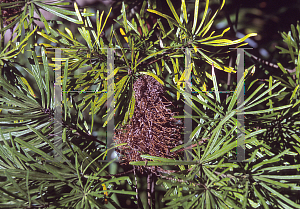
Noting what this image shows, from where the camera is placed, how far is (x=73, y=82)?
0.85 feet

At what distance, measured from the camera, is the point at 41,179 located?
0.70ft

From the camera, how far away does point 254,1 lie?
375 mm

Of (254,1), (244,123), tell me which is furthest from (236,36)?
(244,123)

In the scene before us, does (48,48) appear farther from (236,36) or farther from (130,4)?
(236,36)

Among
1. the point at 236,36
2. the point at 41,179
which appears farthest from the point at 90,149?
the point at 236,36

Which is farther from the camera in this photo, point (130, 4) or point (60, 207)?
point (130, 4)

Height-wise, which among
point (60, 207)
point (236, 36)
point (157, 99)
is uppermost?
point (236, 36)

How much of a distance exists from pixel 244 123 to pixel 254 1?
25 cm

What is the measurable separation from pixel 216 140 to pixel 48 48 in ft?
0.77

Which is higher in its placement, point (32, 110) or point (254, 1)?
point (254, 1)

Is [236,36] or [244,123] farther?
[236,36]

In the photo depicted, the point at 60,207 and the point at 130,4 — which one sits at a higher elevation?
the point at 130,4

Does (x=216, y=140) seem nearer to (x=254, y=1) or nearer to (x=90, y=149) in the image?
(x=90, y=149)

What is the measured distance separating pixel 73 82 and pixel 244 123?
228mm
